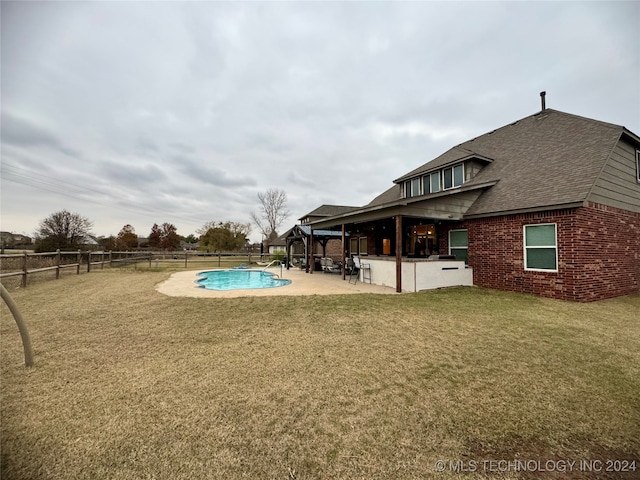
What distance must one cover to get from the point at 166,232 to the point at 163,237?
5.15ft

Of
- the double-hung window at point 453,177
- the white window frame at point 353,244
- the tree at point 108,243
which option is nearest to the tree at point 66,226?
the tree at point 108,243

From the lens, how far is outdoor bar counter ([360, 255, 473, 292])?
906 cm

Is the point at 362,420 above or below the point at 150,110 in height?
below

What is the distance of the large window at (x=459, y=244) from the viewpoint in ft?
34.4

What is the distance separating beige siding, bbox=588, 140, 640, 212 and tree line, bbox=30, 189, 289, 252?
30.9 meters

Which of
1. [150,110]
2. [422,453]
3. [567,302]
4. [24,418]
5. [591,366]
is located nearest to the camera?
[422,453]

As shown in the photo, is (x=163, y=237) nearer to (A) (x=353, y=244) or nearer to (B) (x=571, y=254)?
(A) (x=353, y=244)

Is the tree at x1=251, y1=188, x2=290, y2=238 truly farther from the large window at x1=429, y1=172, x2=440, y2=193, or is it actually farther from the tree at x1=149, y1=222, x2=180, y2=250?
the large window at x1=429, y1=172, x2=440, y2=193

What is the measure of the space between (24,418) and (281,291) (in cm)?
683

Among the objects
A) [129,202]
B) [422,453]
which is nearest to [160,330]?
[422,453]

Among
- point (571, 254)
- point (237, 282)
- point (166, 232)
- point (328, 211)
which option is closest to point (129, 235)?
point (166, 232)

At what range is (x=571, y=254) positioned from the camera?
7555mm

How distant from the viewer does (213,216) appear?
45781 mm

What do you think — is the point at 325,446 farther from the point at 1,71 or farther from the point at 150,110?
the point at 150,110
